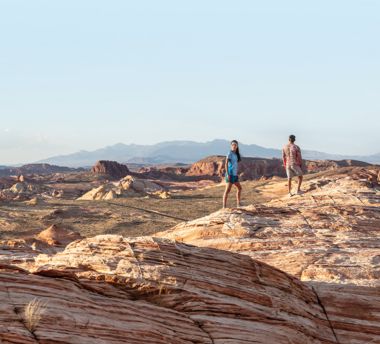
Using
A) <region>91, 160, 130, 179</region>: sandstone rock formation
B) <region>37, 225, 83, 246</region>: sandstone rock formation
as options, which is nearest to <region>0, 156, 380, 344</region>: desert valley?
<region>37, 225, 83, 246</region>: sandstone rock formation

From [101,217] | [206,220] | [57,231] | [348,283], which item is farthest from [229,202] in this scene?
[348,283]

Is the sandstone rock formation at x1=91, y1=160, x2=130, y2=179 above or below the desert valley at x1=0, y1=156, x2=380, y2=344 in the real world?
below

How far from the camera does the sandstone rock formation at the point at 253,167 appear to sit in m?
122

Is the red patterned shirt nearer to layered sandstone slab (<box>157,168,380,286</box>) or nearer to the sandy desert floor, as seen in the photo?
layered sandstone slab (<box>157,168,380,286</box>)

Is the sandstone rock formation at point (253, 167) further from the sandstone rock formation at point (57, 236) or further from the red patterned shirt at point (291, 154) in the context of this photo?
the red patterned shirt at point (291, 154)

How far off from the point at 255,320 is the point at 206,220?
8148 mm

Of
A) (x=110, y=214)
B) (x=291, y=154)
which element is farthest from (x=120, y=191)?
(x=291, y=154)

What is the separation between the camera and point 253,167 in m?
125

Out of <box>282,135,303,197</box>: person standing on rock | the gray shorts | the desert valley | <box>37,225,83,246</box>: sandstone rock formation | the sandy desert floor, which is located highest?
<box>282,135,303,197</box>: person standing on rock

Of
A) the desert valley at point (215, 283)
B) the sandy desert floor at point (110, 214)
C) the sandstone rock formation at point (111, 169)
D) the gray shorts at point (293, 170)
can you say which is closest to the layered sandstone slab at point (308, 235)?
the desert valley at point (215, 283)

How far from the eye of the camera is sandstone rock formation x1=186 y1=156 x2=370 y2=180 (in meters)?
122

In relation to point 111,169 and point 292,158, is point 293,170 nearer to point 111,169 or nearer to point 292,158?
point 292,158

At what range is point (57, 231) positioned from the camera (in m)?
25.0

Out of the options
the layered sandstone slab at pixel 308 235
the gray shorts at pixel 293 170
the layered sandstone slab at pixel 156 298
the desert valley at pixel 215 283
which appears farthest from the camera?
the gray shorts at pixel 293 170
